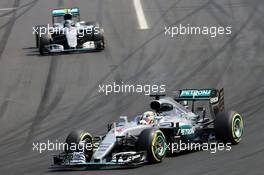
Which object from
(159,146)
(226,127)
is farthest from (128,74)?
(159,146)

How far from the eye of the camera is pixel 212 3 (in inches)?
1439

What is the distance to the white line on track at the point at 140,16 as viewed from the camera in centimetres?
3399

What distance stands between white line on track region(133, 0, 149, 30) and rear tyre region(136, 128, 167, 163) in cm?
1769

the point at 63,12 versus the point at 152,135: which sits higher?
the point at 63,12

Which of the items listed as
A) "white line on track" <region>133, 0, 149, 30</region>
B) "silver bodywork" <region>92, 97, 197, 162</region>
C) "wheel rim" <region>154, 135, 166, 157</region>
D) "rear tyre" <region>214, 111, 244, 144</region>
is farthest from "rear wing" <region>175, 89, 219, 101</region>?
"white line on track" <region>133, 0, 149, 30</region>

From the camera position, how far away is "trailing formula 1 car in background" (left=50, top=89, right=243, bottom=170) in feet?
52.2

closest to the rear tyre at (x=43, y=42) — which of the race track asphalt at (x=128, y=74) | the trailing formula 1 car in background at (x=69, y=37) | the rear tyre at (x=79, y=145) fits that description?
the trailing formula 1 car in background at (x=69, y=37)

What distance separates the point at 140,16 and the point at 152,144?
20403 mm

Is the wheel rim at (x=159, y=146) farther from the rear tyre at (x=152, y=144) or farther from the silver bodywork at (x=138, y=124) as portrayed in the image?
the silver bodywork at (x=138, y=124)

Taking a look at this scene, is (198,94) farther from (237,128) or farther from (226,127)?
(226,127)

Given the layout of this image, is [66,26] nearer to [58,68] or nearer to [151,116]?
[58,68]

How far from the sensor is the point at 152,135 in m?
15.9

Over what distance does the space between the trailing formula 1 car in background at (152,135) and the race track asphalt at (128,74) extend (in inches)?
12.3

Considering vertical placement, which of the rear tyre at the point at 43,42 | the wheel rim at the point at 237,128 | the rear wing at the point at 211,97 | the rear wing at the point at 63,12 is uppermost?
the rear wing at the point at 63,12
